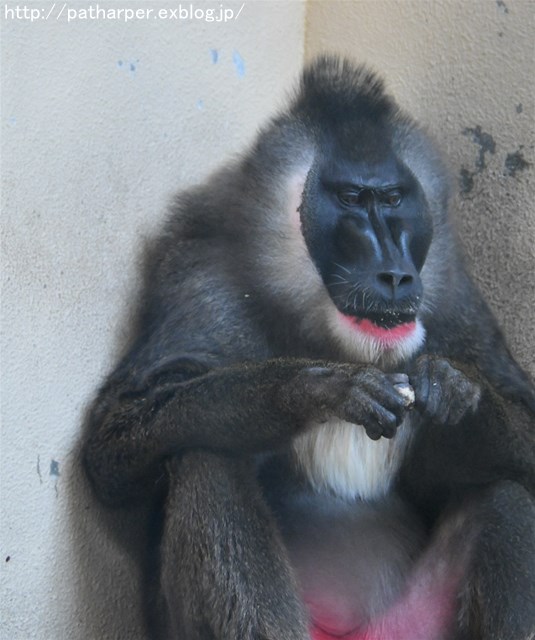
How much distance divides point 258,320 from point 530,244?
100cm

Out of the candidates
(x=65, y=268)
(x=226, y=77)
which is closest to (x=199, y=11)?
(x=226, y=77)

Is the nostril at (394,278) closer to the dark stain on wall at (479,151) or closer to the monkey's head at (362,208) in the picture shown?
the monkey's head at (362,208)

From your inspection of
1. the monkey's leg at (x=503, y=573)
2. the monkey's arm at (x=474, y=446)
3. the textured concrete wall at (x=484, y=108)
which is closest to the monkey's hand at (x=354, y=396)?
the monkey's arm at (x=474, y=446)

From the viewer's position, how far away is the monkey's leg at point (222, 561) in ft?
9.73

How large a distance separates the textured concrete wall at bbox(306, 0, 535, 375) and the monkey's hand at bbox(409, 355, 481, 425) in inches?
34.5

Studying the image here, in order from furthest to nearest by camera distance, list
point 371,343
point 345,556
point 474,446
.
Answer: point 345,556 < point 474,446 < point 371,343

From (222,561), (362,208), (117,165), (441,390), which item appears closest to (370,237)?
(362,208)

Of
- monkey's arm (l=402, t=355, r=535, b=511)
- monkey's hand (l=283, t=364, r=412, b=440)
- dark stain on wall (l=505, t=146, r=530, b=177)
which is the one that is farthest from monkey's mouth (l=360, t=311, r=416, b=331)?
dark stain on wall (l=505, t=146, r=530, b=177)

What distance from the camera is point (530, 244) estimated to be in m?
3.83

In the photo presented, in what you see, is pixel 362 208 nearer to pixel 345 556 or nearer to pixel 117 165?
pixel 117 165

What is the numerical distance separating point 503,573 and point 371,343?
0.70 m

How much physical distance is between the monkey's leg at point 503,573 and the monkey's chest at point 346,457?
31cm

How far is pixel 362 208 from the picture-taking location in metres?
3.29

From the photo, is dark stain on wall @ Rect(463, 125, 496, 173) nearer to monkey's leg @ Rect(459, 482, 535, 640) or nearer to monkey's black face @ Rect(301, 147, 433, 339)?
monkey's black face @ Rect(301, 147, 433, 339)
